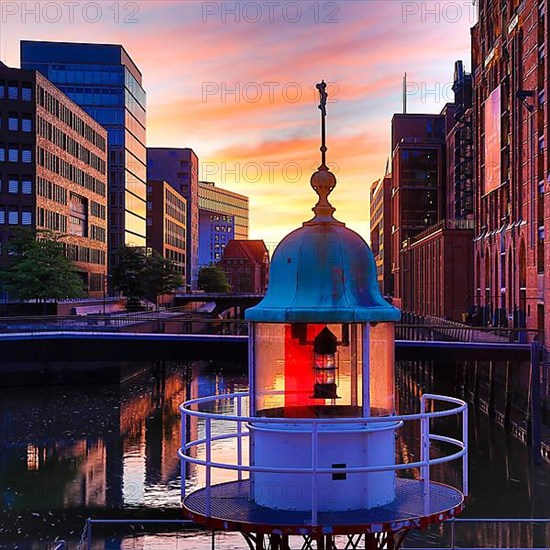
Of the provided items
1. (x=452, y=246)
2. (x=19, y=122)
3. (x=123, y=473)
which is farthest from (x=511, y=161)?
(x=19, y=122)

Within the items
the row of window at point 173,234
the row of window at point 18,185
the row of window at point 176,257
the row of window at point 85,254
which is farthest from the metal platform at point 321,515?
the row of window at point 173,234

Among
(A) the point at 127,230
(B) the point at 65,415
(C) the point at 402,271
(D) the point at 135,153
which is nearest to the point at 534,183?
(B) the point at 65,415

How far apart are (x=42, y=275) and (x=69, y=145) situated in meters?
35.5

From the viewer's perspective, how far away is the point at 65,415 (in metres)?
50.7

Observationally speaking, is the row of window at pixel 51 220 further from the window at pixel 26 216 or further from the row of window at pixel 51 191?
the row of window at pixel 51 191

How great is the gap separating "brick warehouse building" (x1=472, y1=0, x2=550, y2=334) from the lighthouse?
150 ft

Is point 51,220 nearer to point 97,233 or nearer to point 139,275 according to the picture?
point 97,233

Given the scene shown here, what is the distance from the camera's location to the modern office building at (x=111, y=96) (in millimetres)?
140500

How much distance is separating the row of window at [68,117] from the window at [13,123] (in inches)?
Answer: 142

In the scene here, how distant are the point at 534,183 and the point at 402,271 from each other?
8014cm

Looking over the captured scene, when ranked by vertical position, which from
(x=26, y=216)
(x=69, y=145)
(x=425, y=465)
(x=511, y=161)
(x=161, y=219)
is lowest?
(x=425, y=465)

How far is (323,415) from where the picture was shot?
9227 mm

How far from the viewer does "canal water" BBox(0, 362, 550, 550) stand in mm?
25359

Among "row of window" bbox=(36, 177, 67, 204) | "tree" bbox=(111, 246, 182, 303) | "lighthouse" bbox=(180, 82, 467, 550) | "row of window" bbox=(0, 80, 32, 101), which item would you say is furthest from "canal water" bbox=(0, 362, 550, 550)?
"tree" bbox=(111, 246, 182, 303)
